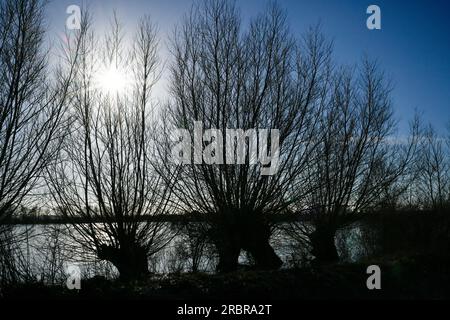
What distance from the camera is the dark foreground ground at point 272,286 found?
17.5 feet

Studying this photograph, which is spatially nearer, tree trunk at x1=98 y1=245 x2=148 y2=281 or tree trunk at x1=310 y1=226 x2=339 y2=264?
tree trunk at x1=98 y1=245 x2=148 y2=281

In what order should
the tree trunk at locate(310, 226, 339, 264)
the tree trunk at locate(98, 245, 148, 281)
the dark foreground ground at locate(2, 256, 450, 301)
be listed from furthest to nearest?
the tree trunk at locate(310, 226, 339, 264) < the tree trunk at locate(98, 245, 148, 281) < the dark foreground ground at locate(2, 256, 450, 301)

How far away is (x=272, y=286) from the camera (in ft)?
20.3

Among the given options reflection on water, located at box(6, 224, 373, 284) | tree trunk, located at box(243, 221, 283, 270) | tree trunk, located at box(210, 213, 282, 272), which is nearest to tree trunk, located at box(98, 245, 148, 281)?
reflection on water, located at box(6, 224, 373, 284)

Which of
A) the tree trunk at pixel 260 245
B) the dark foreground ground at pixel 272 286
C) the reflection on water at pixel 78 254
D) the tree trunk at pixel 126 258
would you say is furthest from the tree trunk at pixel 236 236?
the tree trunk at pixel 126 258

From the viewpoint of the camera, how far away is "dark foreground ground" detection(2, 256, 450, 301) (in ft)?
17.5

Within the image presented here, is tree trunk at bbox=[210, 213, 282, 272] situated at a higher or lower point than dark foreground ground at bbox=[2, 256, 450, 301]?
higher

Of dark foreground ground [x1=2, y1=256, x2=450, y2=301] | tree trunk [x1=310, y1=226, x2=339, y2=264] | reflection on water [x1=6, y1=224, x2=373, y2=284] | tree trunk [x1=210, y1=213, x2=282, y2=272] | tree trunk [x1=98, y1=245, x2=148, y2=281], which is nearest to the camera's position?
dark foreground ground [x1=2, y1=256, x2=450, y2=301]

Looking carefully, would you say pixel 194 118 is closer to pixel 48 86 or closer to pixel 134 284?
pixel 48 86

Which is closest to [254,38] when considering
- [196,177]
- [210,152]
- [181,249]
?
[210,152]

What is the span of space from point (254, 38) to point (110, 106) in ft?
11.7

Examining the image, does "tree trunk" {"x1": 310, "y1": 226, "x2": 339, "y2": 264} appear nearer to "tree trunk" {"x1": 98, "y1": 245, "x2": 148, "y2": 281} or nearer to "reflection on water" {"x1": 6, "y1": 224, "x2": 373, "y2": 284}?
"reflection on water" {"x1": 6, "y1": 224, "x2": 373, "y2": 284}

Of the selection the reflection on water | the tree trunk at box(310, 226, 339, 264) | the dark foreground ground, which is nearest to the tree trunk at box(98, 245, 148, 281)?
the reflection on water

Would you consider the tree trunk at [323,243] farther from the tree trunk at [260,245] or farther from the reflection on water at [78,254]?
the tree trunk at [260,245]
